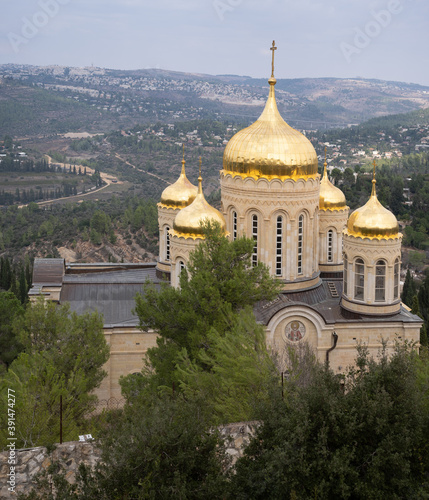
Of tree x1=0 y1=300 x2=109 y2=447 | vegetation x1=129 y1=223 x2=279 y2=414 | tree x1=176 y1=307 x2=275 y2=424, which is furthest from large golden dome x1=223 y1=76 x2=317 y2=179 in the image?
tree x1=0 y1=300 x2=109 y2=447

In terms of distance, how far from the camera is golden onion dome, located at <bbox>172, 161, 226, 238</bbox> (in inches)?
1041

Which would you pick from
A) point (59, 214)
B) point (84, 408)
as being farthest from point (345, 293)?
point (59, 214)

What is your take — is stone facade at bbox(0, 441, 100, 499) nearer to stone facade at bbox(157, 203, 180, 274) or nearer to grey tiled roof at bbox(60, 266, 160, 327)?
grey tiled roof at bbox(60, 266, 160, 327)

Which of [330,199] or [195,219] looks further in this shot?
[330,199]

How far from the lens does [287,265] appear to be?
27797 millimetres

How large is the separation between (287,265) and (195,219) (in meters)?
3.97

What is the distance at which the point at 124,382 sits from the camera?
74.6 ft

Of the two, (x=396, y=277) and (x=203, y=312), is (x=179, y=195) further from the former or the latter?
(x=203, y=312)

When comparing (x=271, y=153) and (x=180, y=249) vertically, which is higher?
(x=271, y=153)

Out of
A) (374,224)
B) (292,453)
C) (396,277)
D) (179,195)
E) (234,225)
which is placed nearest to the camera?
(292,453)

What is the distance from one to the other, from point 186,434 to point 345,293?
1469 cm

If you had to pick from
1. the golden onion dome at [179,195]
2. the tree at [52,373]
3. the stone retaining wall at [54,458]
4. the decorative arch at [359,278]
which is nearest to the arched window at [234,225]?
the golden onion dome at [179,195]

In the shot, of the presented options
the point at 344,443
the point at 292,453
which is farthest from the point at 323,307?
the point at 292,453

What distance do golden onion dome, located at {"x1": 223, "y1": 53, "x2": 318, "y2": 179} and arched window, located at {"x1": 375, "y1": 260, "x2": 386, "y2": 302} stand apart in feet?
13.9
